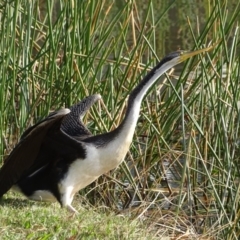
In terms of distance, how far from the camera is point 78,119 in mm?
4910

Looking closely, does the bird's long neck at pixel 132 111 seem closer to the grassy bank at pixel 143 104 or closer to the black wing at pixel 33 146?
the black wing at pixel 33 146

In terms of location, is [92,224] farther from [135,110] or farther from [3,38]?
[3,38]

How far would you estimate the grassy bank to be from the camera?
4887 mm

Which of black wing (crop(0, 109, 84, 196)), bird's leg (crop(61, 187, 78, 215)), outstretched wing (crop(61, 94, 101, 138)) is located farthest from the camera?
outstretched wing (crop(61, 94, 101, 138))

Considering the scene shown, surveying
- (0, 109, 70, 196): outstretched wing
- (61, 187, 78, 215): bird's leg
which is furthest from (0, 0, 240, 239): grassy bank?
(0, 109, 70, 196): outstretched wing

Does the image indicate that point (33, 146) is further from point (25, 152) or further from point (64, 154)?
point (64, 154)

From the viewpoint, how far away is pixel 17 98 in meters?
5.67

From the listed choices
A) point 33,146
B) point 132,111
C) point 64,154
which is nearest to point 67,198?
point 64,154

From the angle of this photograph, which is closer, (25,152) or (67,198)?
(25,152)

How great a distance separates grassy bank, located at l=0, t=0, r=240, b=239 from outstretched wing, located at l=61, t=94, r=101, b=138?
0.81ft

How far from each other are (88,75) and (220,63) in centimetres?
89

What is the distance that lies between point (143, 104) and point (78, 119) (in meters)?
0.85

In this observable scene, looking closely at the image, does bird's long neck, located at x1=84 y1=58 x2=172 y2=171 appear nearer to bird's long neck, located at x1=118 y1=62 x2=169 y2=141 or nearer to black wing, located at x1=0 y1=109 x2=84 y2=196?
bird's long neck, located at x1=118 y1=62 x2=169 y2=141

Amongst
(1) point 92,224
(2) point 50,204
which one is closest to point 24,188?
(2) point 50,204
